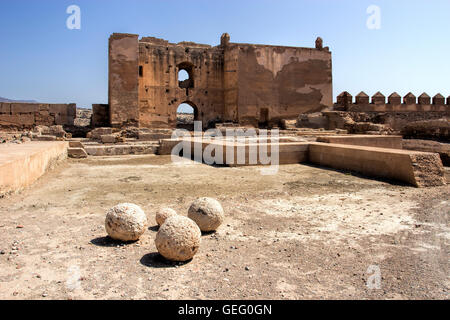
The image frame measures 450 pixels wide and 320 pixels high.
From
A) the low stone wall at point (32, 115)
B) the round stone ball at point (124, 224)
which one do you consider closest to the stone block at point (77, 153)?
the round stone ball at point (124, 224)

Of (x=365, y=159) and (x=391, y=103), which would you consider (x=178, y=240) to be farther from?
(x=391, y=103)

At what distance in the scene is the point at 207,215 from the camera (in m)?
3.39

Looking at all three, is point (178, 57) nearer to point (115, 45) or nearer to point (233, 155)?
point (115, 45)

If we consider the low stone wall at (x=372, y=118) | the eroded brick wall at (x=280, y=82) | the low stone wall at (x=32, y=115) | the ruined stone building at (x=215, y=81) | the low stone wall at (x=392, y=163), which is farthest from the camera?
the eroded brick wall at (x=280, y=82)

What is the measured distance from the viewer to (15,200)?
463 centimetres

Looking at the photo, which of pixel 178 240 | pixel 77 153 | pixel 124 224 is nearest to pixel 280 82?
pixel 77 153

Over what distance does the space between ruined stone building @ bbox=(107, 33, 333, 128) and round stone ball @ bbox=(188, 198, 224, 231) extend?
18.2 m

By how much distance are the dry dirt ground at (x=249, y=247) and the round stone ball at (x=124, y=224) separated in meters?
0.10

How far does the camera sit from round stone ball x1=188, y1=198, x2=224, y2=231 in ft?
11.1

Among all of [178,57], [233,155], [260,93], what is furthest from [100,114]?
[233,155]

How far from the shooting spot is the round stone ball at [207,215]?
11.1ft

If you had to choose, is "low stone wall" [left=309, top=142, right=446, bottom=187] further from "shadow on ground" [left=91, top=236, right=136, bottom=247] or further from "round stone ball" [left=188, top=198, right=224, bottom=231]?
"shadow on ground" [left=91, top=236, right=136, bottom=247]

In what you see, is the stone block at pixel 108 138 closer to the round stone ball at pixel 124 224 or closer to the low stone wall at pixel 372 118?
the low stone wall at pixel 372 118
